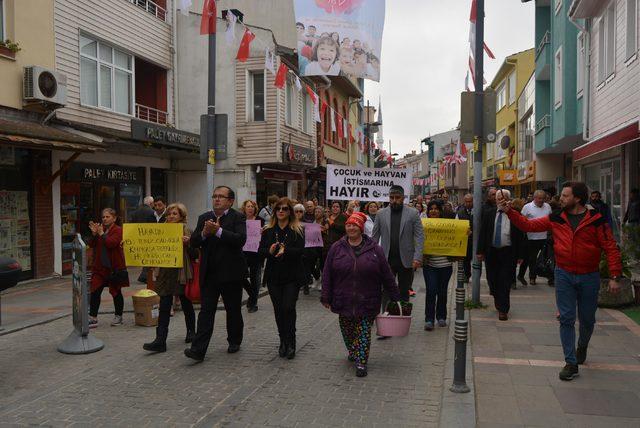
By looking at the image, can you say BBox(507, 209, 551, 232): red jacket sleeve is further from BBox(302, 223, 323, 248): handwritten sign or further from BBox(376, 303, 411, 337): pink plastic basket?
BBox(302, 223, 323, 248): handwritten sign

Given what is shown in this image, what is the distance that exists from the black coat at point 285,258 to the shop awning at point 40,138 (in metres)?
5.67

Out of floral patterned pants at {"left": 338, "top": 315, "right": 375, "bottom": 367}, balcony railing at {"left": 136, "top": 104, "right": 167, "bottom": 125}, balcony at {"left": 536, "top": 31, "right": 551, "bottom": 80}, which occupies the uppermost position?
balcony at {"left": 536, "top": 31, "right": 551, "bottom": 80}

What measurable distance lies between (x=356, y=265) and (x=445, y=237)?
2.29 meters

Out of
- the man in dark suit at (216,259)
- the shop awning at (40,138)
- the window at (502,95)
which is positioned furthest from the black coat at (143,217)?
the window at (502,95)

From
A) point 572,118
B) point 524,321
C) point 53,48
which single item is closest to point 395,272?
point 524,321

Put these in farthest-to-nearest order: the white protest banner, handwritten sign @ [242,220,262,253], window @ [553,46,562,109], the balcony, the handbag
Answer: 1. the balcony
2. window @ [553,46,562,109]
3. the white protest banner
4. handwritten sign @ [242,220,262,253]
5. the handbag

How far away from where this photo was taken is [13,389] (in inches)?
214

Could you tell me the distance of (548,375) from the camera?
5629mm

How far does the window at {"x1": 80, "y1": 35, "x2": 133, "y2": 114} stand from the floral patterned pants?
10.6 metres

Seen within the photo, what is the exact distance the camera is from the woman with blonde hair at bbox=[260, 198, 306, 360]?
21.0 feet

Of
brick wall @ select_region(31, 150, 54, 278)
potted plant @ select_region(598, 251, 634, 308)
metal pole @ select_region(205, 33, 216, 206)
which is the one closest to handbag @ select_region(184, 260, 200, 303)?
metal pole @ select_region(205, 33, 216, 206)

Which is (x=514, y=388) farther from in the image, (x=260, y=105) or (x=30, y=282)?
(x=260, y=105)

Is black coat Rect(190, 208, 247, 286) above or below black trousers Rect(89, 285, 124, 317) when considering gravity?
above

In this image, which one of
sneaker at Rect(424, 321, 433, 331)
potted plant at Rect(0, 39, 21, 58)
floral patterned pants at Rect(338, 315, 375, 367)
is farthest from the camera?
potted plant at Rect(0, 39, 21, 58)
